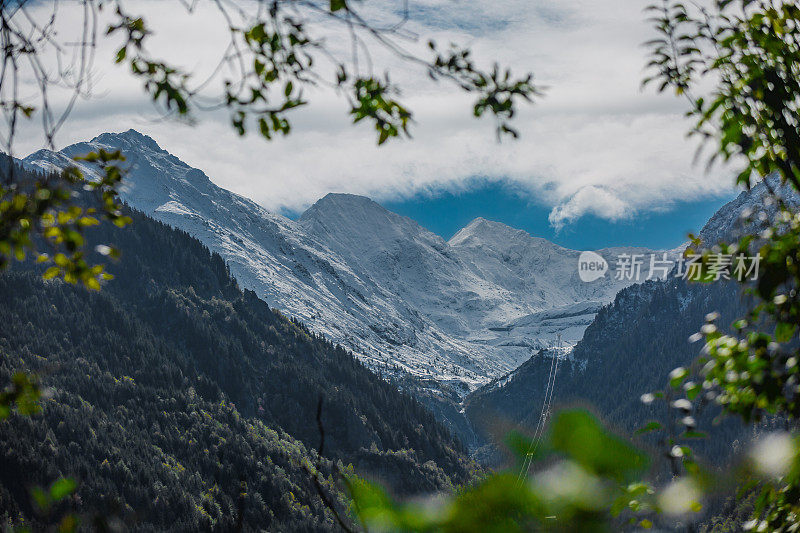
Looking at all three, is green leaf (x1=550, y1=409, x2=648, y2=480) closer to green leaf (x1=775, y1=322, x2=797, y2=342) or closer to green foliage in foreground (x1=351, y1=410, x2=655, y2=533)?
green foliage in foreground (x1=351, y1=410, x2=655, y2=533)

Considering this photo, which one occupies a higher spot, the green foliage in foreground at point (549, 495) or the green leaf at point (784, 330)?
the green leaf at point (784, 330)

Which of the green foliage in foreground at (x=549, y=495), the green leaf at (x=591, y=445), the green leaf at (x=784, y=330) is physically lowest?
the green foliage in foreground at (x=549, y=495)

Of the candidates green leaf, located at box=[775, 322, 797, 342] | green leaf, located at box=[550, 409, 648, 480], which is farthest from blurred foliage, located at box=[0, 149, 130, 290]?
green leaf, located at box=[775, 322, 797, 342]

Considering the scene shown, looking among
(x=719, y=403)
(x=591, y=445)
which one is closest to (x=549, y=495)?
(x=591, y=445)

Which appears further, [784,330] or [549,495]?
[784,330]

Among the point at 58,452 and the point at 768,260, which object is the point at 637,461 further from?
the point at 58,452

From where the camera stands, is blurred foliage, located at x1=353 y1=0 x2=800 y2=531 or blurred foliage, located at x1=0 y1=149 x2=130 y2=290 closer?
blurred foliage, located at x1=353 y1=0 x2=800 y2=531

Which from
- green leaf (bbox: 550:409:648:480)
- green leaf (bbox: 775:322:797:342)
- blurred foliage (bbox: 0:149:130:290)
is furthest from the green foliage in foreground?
blurred foliage (bbox: 0:149:130:290)

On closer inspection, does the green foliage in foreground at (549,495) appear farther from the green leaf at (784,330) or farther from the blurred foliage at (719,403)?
the green leaf at (784,330)

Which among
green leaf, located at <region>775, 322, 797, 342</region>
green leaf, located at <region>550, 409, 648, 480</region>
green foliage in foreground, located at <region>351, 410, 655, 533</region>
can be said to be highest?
green leaf, located at <region>775, 322, 797, 342</region>

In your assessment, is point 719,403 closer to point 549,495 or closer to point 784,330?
point 784,330

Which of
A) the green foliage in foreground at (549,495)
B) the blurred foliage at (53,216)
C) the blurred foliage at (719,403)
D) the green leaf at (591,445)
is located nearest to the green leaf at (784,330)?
the blurred foliage at (719,403)

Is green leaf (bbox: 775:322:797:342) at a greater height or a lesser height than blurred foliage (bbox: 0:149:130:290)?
greater

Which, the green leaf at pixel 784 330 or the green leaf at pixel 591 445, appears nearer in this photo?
the green leaf at pixel 591 445
